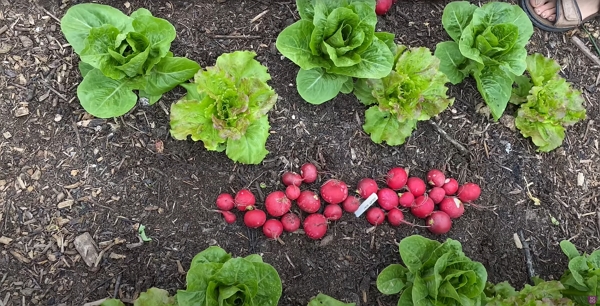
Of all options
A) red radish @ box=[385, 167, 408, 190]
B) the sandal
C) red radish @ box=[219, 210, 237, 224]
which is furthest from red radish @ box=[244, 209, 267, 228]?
the sandal

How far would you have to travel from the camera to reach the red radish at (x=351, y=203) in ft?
13.1

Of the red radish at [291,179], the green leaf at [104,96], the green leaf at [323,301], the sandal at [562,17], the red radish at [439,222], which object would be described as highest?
the sandal at [562,17]

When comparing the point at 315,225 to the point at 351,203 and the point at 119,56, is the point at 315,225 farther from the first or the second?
the point at 119,56

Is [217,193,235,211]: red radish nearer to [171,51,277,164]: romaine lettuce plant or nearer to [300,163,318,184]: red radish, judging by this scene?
[171,51,277,164]: romaine lettuce plant

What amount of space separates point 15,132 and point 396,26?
10.8 feet

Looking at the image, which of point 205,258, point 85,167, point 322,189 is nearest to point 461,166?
point 322,189

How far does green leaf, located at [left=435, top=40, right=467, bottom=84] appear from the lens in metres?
4.31

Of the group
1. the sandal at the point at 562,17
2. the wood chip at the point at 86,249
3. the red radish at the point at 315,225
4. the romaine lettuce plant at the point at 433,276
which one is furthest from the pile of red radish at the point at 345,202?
the sandal at the point at 562,17

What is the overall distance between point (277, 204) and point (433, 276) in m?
1.23

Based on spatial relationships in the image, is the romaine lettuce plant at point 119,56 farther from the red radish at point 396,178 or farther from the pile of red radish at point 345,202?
the red radish at point 396,178

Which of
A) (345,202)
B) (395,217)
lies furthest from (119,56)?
(395,217)

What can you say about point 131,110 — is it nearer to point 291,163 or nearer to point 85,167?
point 85,167

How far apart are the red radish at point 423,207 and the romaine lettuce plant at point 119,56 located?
6.65ft

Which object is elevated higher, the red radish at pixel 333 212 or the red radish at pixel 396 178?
the red radish at pixel 396 178
